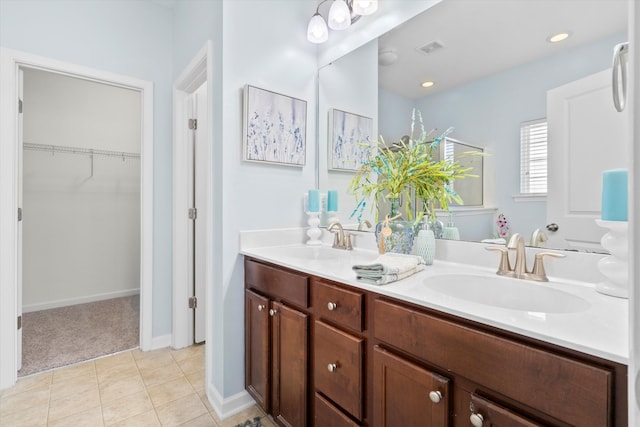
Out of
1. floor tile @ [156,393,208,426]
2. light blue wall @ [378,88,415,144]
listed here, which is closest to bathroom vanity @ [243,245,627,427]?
floor tile @ [156,393,208,426]

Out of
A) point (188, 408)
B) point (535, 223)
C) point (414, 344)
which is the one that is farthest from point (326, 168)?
point (188, 408)

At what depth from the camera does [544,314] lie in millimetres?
727

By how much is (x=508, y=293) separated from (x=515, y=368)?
446 mm

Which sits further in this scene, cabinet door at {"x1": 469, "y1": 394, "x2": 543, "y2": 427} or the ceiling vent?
the ceiling vent

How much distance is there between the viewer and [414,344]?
0.87 m

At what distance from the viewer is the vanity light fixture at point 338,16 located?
5.39 feet

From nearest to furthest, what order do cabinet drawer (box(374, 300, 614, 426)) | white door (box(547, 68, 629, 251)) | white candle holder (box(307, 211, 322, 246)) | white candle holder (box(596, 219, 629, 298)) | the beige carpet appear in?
cabinet drawer (box(374, 300, 614, 426))
white candle holder (box(596, 219, 629, 298))
white door (box(547, 68, 629, 251))
white candle holder (box(307, 211, 322, 246))
the beige carpet

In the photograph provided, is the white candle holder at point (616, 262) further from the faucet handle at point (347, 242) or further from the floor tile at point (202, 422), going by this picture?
the floor tile at point (202, 422)

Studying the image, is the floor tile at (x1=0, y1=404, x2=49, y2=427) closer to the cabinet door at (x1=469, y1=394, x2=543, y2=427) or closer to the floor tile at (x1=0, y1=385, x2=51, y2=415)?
the floor tile at (x1=0, y1=385, x2=51, y2=415)

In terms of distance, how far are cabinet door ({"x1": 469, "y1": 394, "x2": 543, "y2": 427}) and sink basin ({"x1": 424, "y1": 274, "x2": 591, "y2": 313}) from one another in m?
0.38

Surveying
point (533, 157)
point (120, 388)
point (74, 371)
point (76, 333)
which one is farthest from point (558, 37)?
point (76, 333)

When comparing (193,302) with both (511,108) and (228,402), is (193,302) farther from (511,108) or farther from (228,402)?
(511,108)

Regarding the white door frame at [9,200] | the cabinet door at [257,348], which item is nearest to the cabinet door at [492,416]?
the cabinet door at [257,348]

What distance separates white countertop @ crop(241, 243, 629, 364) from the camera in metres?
0.59
